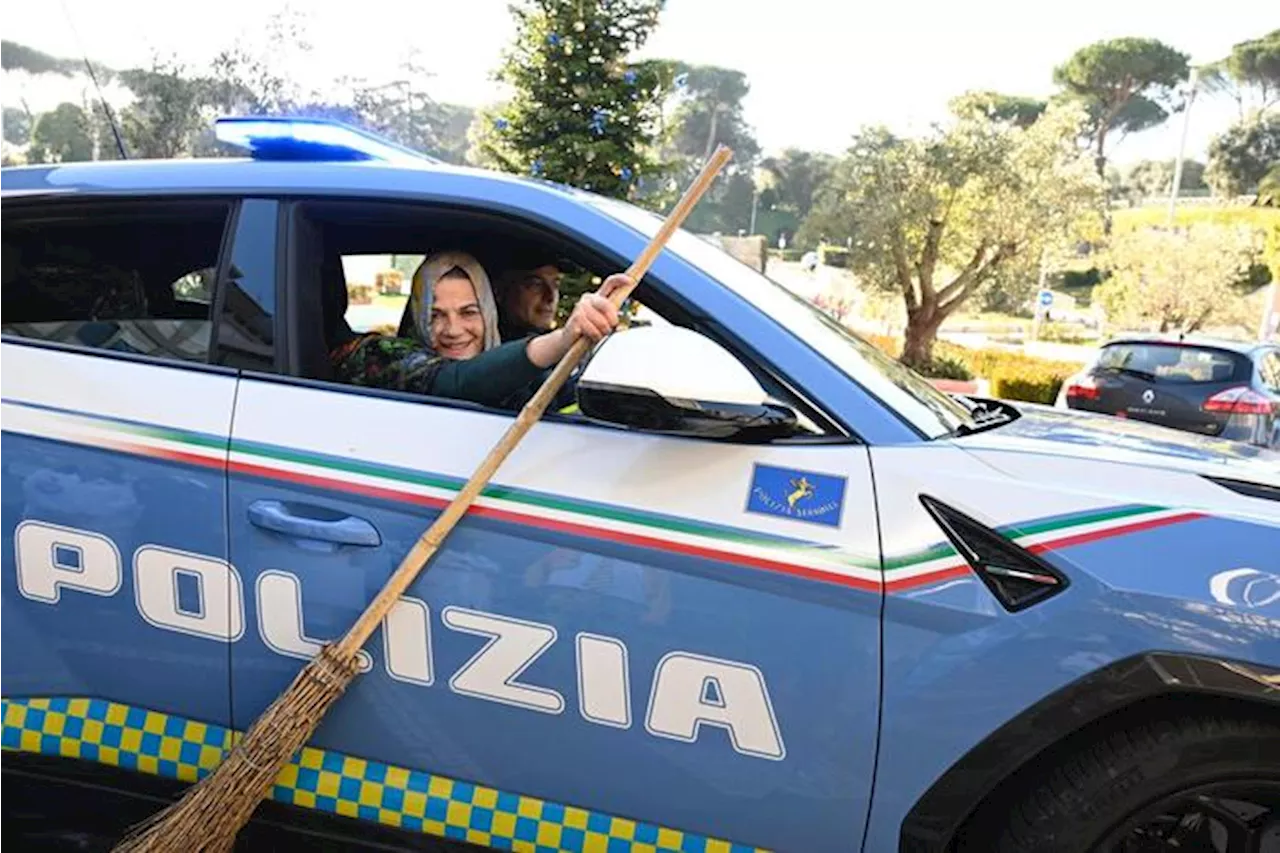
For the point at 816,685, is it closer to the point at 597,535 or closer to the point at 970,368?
the point at 597,535

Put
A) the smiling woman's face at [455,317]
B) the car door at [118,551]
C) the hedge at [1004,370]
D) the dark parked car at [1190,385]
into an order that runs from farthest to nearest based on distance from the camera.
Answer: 1. the hedge at [1004,370]
2. the dark parked car at [1190,385]
3. the smiling woman's face at [455,317]
4. the car door at [118,551]

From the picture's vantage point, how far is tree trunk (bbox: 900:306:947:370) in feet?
58.0

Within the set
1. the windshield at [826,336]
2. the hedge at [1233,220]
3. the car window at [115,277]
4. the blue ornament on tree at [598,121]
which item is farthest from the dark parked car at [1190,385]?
the hedge at [1233,220]

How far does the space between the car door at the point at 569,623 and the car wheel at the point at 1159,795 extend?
0.32m

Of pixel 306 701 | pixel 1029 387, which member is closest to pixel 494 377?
pixel 306 701

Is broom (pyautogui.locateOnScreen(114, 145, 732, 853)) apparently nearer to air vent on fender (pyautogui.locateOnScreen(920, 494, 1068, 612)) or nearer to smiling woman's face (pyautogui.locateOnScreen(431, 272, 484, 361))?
smiling woman's face (pyautogui.locateOnScreen(431, 272, 484, 361))

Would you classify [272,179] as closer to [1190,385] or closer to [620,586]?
[620,586]

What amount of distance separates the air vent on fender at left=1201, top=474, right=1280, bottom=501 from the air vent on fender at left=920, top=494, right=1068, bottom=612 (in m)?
0.42

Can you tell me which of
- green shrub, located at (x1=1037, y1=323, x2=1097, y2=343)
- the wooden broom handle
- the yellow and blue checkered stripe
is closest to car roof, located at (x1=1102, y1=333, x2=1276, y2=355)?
the wooden broom handle

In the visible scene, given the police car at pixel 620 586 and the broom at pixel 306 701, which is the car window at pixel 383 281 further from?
the broom at pixel 306 701

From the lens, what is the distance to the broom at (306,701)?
1.70m

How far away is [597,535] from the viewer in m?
1.69

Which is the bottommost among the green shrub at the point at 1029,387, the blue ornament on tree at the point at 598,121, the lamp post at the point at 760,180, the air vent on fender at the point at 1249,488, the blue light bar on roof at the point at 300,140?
the green shrub at the point at 1029,387

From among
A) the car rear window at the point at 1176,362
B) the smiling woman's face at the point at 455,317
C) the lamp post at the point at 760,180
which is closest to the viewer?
the smiling woman's face at the point at 455,317
